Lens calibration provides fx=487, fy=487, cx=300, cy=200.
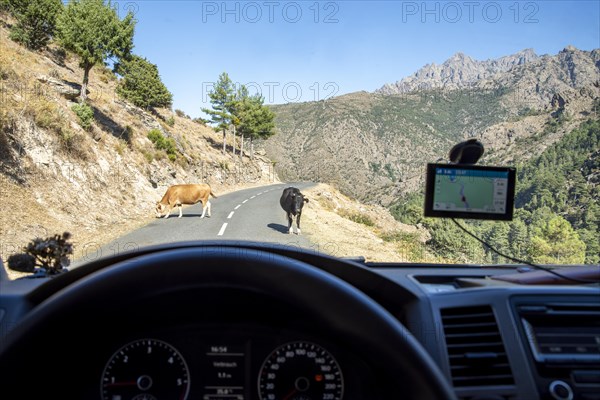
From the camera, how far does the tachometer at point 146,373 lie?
1.83 meters

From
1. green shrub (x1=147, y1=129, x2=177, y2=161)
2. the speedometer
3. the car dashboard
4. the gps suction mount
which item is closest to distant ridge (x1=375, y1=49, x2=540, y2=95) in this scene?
the gps suction mount

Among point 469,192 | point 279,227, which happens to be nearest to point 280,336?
point 469,192

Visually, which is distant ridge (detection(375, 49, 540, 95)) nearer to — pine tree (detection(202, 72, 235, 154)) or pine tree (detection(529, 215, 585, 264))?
pine tree (detection(529, 215, 585, 264))

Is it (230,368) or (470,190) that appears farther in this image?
(470,190)

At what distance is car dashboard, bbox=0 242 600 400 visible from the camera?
151 cm

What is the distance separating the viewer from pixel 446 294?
7.50 feet

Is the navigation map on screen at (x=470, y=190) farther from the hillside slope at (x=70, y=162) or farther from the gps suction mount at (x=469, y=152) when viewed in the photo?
the hillside slope at (x=70, y=162)

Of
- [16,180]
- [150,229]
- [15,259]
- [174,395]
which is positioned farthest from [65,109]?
[174,395]

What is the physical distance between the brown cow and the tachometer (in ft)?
48.9

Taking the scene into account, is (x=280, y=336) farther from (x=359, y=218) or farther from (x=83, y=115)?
(x=83, y=115)

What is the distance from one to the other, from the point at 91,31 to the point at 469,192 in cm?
2705

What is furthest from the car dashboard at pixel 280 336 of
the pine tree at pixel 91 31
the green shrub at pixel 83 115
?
the pine tree at pixel 91 31

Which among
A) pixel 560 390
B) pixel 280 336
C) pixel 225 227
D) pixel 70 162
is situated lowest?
pixel 225 227

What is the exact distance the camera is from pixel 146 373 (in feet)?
6.08
